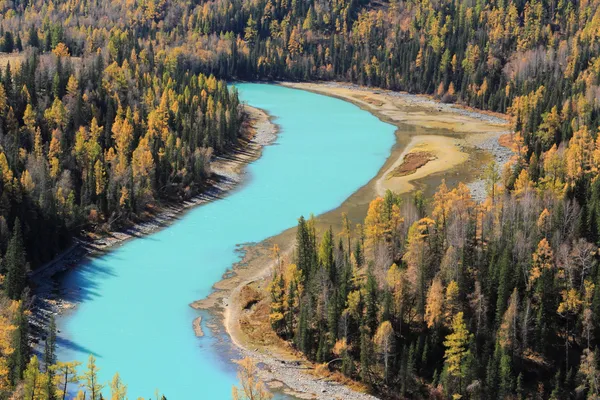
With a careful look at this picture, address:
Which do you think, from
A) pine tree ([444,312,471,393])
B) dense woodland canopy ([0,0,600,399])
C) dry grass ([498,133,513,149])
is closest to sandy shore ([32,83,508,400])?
dry grass ([498,133,513,149])

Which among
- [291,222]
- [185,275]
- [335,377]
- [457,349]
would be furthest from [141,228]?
[457,349]

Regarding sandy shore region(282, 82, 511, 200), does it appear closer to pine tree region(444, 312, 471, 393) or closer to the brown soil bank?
the brown soil bank

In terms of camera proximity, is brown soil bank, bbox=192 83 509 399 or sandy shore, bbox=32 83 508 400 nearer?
brown soil bank, bbox=192 83 509 399

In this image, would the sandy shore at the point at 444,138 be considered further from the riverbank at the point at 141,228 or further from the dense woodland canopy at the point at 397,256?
the riverbank at the point at 141,228

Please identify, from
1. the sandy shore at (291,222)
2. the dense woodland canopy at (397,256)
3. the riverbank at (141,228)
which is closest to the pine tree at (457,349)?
the dense woodland canopy at (397,256)

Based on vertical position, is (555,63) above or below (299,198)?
above

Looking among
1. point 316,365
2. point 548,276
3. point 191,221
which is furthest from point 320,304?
point 191,221

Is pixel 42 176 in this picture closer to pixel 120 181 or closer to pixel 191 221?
pixel 120 181
